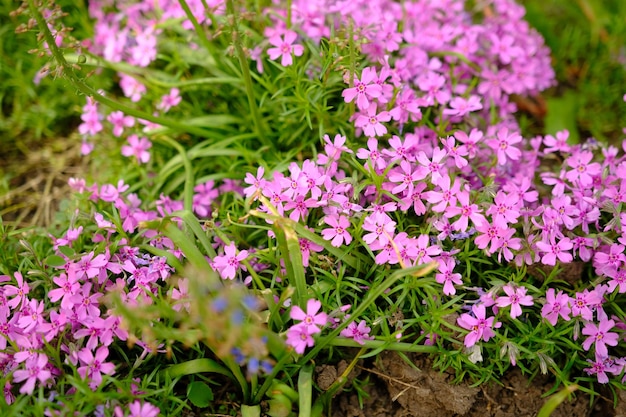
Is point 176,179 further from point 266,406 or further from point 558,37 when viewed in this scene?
point 558,37

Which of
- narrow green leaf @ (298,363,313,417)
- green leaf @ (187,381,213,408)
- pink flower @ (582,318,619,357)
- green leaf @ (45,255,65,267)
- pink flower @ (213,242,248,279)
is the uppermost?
green leaf @ (45,255,65,267)

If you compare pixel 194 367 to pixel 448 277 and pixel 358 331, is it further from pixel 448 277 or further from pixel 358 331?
pixel 448 277

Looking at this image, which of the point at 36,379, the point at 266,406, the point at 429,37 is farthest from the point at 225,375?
the point at 429,37

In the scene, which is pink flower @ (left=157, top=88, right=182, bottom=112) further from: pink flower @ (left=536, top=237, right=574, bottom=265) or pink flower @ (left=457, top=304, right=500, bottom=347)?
pink flower @ (left=536, top=237, right=574, bottom=265)

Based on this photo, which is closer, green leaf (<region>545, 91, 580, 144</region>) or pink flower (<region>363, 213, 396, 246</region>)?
pink flower (<region>363, 213, 396, 246</region>)

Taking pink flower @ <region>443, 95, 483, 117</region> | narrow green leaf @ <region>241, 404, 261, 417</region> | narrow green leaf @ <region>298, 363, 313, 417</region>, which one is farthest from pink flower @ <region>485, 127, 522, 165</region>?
narrow green leaf @ <region>241, 404, 261, 417</region>

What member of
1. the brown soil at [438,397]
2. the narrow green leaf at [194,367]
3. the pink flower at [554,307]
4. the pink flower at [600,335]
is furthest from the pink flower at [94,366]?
the pink flower at [600,335]

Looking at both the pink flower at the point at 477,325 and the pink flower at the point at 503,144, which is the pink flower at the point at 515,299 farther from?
the pink flower at the point at 503,144
